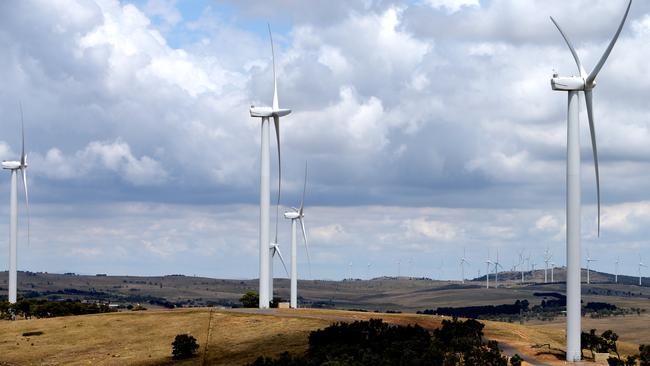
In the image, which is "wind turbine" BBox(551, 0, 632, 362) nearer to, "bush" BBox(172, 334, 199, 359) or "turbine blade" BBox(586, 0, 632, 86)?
"turbine blade" BBox(586, 0, 632, 86)

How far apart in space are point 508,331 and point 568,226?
2766 cm

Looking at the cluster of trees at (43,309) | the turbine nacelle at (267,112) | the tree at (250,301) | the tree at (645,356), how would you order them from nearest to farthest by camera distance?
the tree at (645,356) → the turbine nacelle at (267,112) → the cluster of trees at (43,309) → the tree at (250,301)

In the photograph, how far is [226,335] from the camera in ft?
391

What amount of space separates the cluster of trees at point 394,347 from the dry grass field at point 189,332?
4.59m

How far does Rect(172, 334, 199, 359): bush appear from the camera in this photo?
357 feet

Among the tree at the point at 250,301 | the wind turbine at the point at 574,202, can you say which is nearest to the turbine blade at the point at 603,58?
the wind turbine at the point at 574,202

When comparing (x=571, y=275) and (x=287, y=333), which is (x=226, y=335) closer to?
(x=287, y=333)

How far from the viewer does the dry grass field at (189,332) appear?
108812 millimetres

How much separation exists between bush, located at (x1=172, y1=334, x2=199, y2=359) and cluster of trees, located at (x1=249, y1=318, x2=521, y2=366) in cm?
1208

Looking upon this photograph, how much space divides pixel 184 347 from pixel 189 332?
13.4 meters

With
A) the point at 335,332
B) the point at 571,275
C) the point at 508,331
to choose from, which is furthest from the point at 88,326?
the point at 571,275

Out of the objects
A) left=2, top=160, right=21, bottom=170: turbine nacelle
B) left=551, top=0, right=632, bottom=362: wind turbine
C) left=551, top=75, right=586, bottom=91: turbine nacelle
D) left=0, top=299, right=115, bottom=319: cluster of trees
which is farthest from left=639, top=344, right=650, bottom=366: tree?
left=2, top=160, right=21, bottom=170: turbine nacelle

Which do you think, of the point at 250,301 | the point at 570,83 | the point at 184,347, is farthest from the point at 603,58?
the point at 250,301

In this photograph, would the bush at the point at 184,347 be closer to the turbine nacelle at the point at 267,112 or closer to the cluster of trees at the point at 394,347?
the cluster of trees at the point at 394,347
